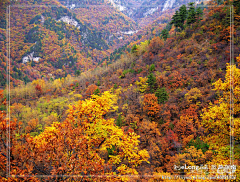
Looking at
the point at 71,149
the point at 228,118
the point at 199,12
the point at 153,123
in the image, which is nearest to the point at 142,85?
the point at 153,123

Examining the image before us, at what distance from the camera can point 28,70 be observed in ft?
461

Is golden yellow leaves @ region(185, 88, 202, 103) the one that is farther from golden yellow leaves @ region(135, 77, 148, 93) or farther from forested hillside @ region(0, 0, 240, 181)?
golden yellow leaves @ region(135, 77, 148, 93)

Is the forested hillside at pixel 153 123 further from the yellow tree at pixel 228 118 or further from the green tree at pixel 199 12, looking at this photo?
the green tree at pixel 199 12

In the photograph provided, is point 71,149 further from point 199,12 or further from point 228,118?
point 199,12

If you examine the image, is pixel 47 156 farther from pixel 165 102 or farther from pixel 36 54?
pixel 36 54

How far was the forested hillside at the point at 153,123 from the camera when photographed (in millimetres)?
3943

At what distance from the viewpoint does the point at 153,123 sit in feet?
70.9

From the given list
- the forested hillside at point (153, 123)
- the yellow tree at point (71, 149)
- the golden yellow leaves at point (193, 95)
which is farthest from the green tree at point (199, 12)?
the yellow tree at point (71, 149)

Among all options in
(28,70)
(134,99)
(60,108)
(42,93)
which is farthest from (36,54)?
(134,99)

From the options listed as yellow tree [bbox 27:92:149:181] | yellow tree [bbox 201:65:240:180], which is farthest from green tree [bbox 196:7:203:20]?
yellow tree [bbox 27:92:149:181]

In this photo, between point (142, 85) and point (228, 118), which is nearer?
point (228, 118)

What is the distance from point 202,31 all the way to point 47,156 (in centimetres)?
4540

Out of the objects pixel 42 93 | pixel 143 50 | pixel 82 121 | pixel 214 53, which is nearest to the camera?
pixel 82 121

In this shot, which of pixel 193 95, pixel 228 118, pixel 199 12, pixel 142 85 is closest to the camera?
pixel 228 118
